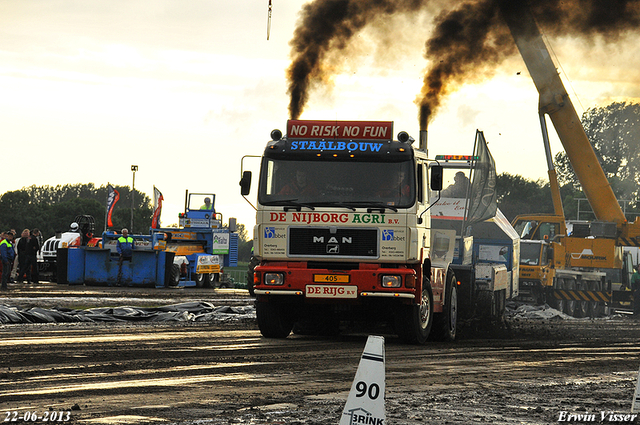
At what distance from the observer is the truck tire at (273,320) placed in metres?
14.6

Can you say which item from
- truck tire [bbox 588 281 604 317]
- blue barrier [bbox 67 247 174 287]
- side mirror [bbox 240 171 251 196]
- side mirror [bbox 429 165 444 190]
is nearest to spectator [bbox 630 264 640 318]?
truck tire [bbox 588 281 604 317]

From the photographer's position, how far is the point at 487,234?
22.3 m

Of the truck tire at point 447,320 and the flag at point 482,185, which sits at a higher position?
the flag at point 482,185

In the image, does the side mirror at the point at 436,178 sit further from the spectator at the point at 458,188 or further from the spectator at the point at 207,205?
the spectator at the point at 207,205

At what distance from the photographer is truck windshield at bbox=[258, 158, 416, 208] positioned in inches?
537

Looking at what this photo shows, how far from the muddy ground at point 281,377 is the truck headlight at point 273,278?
3.11 feet

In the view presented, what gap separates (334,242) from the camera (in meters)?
13.7

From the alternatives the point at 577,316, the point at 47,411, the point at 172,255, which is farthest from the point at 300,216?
the point at 172,255

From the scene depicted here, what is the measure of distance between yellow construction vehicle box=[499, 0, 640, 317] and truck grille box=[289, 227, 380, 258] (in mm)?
11131

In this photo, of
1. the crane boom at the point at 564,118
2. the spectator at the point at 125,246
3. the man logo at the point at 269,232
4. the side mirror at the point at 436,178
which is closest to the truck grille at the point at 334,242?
the man logo at the point at 269,232

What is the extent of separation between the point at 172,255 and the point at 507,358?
2161cm

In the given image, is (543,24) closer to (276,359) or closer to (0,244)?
(276,359)

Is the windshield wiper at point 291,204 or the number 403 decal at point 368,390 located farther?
the windshield wiper at point 291,204

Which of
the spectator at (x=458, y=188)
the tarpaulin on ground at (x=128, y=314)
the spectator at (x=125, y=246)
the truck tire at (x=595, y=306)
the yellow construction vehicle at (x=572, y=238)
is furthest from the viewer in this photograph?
the spectator at (x=125, y=246)
